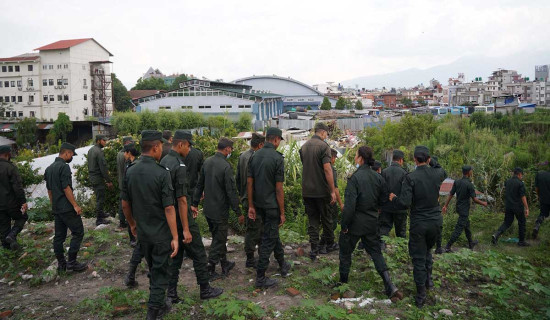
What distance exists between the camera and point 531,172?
45.5 feet

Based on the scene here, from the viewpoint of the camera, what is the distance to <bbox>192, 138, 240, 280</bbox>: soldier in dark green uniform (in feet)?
17.4

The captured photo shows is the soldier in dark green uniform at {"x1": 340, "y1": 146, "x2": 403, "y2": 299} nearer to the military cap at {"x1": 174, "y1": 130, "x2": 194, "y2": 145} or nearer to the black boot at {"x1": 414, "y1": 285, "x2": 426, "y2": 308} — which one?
the black boot at {"x1": 414, "y1": 285, "x2": 426, "y2": 308}

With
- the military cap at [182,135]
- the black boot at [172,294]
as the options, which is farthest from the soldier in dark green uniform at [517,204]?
the black boot at [172,294]

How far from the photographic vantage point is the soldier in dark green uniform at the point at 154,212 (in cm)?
409

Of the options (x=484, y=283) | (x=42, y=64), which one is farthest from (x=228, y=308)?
(x=42, y=64)

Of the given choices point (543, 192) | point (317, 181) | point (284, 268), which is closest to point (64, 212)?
point (284, 268)

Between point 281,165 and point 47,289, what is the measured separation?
373 cm

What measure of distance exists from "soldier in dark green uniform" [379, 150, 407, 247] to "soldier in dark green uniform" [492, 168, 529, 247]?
3.17 m

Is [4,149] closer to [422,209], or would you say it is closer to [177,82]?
[422,209]

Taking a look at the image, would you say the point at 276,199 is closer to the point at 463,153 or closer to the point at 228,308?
the point at 228,308

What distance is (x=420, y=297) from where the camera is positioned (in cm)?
464

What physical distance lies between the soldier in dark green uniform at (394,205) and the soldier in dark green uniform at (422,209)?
1921mm

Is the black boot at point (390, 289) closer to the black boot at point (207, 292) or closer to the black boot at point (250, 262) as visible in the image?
the black boot at point (250, 262)

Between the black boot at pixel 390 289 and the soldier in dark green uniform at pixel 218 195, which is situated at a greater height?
the soldier in dark green uniform at pixel 218 195
